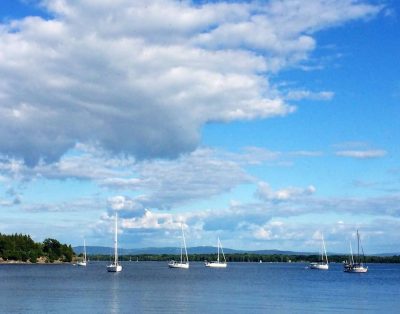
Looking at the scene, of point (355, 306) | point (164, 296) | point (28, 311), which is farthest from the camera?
point (164, 296)

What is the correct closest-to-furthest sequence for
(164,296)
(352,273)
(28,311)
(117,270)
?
1. (28,311)
2. (164,296)
3. (117,270)
4. (352,273)

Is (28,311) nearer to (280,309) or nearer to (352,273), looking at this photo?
(280,309)

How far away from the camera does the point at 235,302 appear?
228 ft

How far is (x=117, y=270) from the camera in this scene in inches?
6294

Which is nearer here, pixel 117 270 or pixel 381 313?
pixel 381 313

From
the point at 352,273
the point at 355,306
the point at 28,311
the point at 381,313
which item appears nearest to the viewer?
the point at 28,311

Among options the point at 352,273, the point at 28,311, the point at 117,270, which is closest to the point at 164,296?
the point at 28,311

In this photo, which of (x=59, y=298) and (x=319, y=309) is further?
(x=59, y=298)

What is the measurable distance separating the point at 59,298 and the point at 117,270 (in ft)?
289

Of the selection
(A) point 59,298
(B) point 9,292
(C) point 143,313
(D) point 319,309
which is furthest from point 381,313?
(B) point 9,292

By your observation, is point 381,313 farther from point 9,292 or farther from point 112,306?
point 9,292

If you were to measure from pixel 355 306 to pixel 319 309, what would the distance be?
6946mm

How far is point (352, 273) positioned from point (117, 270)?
73.9 m

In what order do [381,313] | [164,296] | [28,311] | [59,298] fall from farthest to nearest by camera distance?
[164,296], [59,298], [381,313], [28,311]
